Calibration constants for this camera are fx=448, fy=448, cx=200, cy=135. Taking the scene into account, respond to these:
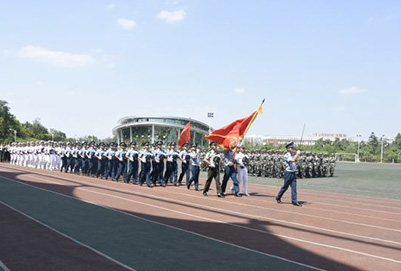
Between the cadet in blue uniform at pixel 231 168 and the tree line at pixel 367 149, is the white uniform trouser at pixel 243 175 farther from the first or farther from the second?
the tree line at pixel 367 149

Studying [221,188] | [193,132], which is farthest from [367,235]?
[193,132]

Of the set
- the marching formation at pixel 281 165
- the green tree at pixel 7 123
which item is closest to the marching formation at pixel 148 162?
the marching formation at pixel 281 165

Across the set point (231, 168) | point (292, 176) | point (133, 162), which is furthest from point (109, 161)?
point (292, 176)

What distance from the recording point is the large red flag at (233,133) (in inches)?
563

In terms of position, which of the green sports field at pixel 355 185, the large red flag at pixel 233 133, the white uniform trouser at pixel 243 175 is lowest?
the green sports field at pixel 355 185

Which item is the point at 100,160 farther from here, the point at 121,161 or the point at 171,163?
the point at 171,163

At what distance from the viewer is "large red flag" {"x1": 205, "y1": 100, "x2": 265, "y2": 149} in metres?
14.3

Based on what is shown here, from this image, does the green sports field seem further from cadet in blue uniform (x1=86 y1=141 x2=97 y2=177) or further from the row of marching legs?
the row of marching legs

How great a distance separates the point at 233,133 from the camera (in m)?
14.5

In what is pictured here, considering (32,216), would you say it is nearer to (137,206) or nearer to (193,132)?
(137,206)

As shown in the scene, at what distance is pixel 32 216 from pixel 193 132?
9035 centimetres

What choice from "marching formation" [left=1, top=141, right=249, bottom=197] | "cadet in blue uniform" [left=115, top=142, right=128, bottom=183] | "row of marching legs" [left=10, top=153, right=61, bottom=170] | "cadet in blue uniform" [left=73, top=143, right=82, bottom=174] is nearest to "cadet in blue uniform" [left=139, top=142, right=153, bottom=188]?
"marching formation" [left=1, top=141, right=249, bottom=197]

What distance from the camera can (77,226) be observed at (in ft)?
26.9

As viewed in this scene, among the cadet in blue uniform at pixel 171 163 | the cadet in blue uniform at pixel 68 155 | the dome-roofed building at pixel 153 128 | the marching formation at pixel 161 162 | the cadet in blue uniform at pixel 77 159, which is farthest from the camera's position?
the dome-roofed building at pixel 153 128
